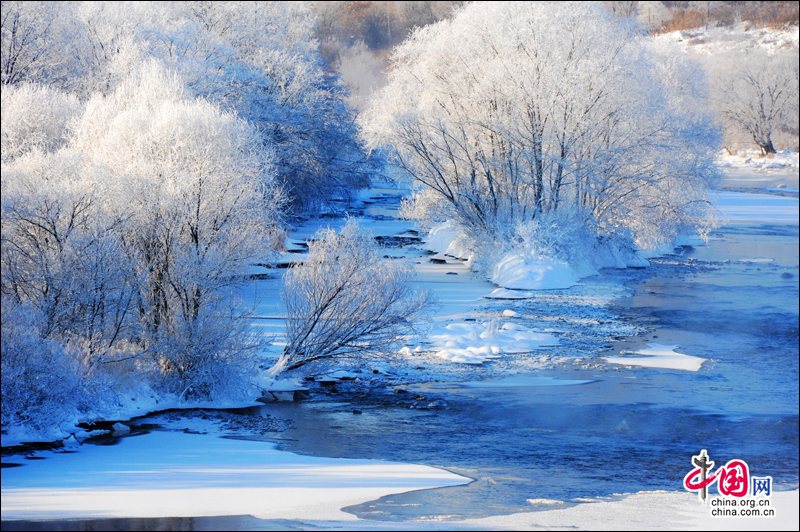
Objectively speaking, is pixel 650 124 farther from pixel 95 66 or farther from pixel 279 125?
pixel 95 66

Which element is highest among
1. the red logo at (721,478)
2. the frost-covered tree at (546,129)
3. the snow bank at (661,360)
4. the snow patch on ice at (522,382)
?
the frost-covered tree at (546,129)

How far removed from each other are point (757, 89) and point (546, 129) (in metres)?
33.1

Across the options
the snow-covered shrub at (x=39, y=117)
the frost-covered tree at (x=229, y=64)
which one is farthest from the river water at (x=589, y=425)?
the frost-covered tree at (x=229, y=64)

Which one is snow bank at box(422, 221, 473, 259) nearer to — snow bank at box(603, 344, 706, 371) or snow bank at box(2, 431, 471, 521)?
snow bank at box(603, 344, 706, 371)

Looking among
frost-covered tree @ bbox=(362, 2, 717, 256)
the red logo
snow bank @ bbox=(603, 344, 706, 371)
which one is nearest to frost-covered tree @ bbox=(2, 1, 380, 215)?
frost-covered tree @ bbox=(362, 2, 717, 256)

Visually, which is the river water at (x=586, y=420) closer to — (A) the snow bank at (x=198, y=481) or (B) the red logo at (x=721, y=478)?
(B) the red logo at (x=721, y=478)

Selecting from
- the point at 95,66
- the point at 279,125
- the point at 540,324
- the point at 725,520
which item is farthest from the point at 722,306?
the point at 95,66

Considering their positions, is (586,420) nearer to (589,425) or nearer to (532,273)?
(589,425)

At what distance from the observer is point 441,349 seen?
52.7 ft

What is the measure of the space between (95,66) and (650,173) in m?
18.9

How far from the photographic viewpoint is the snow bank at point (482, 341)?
51.3 feet

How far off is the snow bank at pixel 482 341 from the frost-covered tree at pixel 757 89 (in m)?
39.3

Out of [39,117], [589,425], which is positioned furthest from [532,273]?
[39,117]

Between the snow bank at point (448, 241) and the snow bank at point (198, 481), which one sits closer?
the snow bank at point (198, 481)
